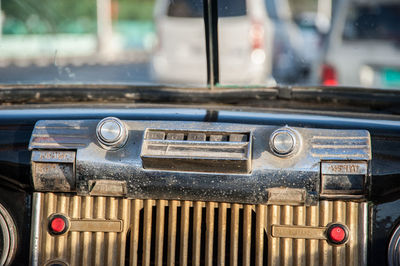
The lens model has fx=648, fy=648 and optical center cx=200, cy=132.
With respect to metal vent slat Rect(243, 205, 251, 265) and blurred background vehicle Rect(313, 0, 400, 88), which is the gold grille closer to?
metal vent slat Rect(243, 205, 251, 265)

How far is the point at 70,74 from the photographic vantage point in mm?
2844

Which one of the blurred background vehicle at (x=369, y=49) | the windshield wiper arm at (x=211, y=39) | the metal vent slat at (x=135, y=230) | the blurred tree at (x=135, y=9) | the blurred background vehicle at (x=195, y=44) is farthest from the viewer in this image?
the blurred background vehicle at (x=369, y=49)

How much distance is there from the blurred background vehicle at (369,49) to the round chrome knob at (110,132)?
48.8 inches

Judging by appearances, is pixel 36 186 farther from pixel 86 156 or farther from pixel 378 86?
pixel 378 86

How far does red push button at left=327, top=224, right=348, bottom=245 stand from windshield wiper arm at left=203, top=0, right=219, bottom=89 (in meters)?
0.94

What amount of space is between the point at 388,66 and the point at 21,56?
76.0 inches

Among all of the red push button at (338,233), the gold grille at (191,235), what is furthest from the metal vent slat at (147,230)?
the red push button at (338,233)

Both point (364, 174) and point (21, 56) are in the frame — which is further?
point (21, 56)

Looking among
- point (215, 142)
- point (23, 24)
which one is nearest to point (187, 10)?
point (23, 24)

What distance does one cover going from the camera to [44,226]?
7.21 feet

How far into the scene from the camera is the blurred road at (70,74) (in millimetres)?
2842

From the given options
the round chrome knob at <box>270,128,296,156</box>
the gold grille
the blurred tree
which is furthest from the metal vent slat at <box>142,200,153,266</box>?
the blurred tree

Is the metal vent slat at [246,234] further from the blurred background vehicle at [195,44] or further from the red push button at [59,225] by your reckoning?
the blurred background vehicle at [195,44]

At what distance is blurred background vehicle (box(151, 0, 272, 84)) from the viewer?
2752 millimetres
